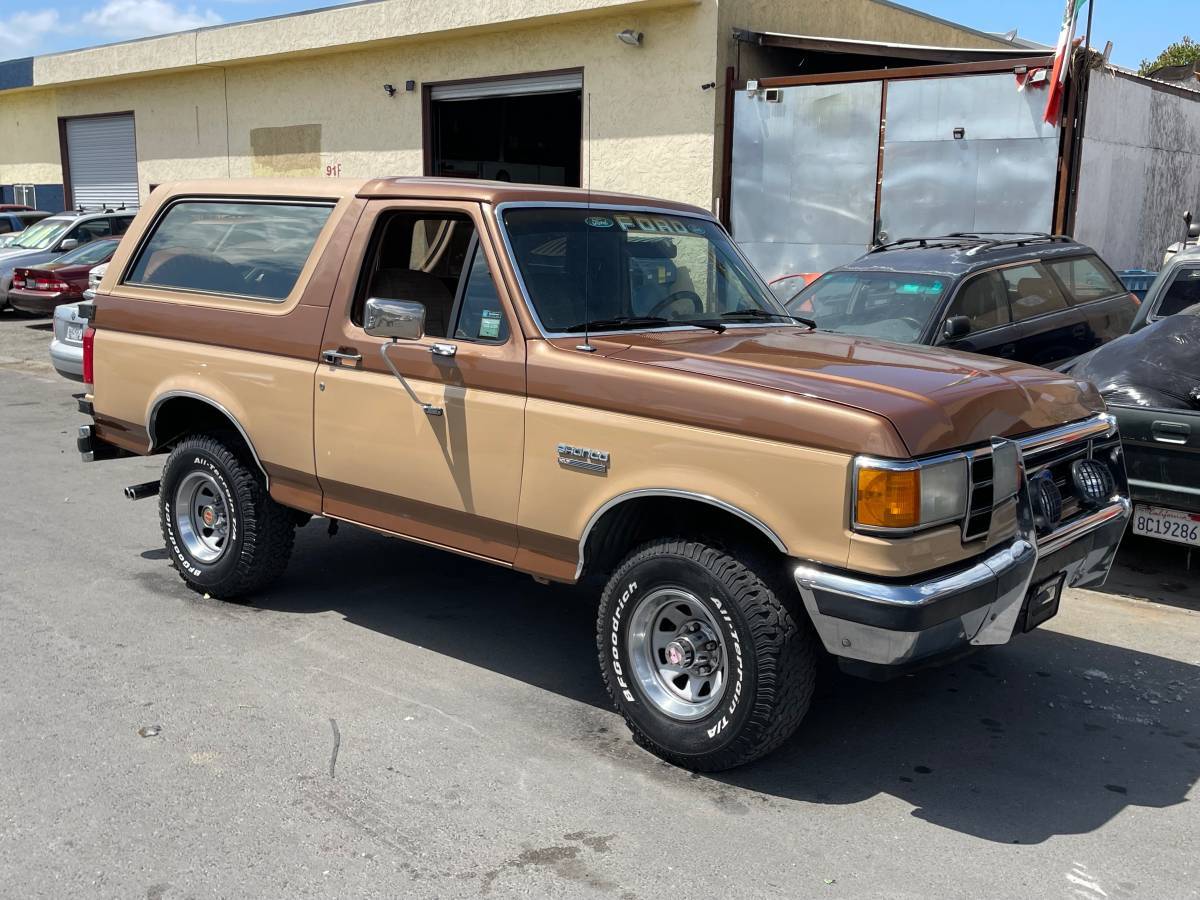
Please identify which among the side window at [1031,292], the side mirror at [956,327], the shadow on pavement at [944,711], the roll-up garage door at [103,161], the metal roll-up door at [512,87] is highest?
the metal roll-up door at [512,87]

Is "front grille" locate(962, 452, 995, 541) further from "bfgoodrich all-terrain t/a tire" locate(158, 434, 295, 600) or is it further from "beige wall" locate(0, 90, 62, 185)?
"beige wall" locate(0, 90, 62, 185)

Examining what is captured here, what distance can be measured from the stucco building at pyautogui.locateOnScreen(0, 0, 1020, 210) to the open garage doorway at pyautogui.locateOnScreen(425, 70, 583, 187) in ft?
0.14

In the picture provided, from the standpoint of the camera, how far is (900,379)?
13.1 ft

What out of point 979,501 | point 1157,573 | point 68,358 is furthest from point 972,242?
point 68,358

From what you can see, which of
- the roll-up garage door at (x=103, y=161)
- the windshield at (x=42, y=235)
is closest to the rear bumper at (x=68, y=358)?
the windshield at (x=42, y=235)

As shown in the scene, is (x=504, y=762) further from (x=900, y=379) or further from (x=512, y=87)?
(x=512, y=87)

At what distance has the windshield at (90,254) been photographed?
18047 millimetres

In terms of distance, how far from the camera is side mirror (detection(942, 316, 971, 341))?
7.63 metres

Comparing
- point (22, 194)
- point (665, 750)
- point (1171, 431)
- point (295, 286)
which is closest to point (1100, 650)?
point (1171, 431)

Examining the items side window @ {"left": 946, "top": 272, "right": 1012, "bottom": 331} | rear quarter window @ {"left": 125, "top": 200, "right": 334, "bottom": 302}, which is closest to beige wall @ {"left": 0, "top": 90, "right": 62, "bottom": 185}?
rear quarter window @ {"left": 125, "top": 200, "right": 334, "bottom": 302}

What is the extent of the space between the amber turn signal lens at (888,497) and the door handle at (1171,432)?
121 inches

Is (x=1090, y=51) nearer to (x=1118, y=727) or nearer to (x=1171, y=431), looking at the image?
(x=1171, y=431)

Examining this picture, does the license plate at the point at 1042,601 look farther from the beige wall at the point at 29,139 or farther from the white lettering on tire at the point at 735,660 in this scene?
the beige wall at the point at 29,139

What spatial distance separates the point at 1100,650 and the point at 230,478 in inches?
171
